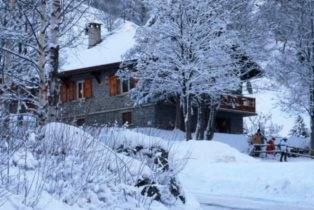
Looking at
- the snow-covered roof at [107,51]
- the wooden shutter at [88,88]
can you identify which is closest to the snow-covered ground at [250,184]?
the snow-covered roof at [107,51]

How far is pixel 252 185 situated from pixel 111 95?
27.6 m

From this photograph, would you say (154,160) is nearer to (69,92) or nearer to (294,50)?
(294,50)

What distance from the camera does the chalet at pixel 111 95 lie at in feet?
135

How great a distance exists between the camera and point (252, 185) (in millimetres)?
16359

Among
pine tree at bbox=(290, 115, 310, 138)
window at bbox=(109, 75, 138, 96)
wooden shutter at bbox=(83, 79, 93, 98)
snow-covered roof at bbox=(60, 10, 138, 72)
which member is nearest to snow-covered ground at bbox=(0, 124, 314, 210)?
window at bbox=(109, 75, 138, 96)

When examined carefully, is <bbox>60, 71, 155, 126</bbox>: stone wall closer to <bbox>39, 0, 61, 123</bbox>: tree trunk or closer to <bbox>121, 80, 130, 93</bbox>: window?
<bbox>121, 80, 130, 93</bbox>: window

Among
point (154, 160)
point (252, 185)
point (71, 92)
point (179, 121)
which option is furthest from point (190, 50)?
point (154, 160)

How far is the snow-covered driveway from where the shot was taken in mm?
13688

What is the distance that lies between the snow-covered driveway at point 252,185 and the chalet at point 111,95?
19.9 meters

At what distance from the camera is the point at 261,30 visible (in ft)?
122

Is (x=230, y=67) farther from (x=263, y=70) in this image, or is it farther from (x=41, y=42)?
(x=41, y=42)

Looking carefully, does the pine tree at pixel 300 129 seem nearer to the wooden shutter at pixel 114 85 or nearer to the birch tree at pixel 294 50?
the birch tree at pixel 294 50

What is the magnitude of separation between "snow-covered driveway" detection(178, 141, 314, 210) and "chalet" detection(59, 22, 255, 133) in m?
19.9

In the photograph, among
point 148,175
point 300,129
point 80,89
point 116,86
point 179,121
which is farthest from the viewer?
point 300,129
